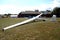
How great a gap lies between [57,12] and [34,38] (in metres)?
58.9

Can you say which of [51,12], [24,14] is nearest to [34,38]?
[51,12]

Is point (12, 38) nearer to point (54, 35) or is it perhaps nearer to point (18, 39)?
point (18, 39)

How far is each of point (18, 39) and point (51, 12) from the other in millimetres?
56125

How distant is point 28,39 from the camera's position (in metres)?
12.0

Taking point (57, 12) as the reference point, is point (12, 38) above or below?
above

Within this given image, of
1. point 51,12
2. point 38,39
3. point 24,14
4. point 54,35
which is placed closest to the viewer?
point 38,39

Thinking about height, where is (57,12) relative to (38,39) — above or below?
below

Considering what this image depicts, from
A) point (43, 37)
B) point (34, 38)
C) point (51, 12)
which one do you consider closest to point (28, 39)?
point (34, 38)

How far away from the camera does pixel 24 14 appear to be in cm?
8638

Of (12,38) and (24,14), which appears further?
(24,14)

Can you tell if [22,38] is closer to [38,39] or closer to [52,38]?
[38,39]

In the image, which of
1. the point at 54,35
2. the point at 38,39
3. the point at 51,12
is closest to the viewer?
the point at 38,39

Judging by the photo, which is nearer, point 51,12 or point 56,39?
point 56,39

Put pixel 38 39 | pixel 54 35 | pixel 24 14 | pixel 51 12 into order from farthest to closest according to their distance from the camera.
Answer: pixel 24 14 < pixel 51 12 < pixel 54 35 < pixel 38 39
